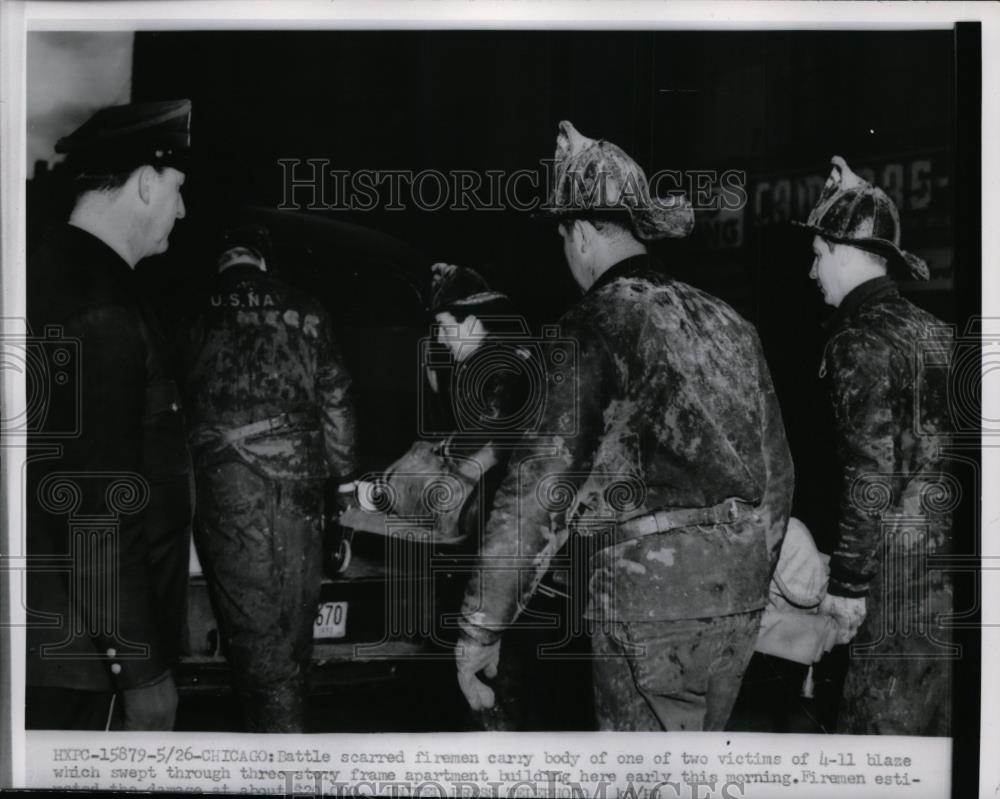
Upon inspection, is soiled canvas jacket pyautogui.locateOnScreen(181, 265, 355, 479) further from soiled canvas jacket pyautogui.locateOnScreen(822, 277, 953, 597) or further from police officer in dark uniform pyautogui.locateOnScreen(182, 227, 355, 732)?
soiled canvas jacket pyautogui.locateOnScreen(822, 277, 953, 597)

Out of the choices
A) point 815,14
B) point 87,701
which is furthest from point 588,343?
point 87,701

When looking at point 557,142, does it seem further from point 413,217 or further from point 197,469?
point 197,469

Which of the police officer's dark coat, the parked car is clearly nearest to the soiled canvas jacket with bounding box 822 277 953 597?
the parked car

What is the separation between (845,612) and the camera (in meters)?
4.02

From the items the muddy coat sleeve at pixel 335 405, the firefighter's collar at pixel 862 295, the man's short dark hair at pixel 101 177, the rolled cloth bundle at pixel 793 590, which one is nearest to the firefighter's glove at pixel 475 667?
the muddy coat sleeve at pixel 335 405

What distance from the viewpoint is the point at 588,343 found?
396 cm

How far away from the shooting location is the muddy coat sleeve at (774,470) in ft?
13.1

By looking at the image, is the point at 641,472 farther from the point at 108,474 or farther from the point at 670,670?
the point at 108,474

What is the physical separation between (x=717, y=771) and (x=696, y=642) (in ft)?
1.78

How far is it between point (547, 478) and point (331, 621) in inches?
40.7

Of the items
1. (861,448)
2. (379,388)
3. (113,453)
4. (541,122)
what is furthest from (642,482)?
(113,453)

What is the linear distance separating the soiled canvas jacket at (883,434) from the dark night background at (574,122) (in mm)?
88

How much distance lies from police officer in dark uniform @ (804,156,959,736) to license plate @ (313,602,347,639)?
193 centimetres

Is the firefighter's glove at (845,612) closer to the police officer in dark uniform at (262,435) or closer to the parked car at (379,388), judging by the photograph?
the parked car at (379,388)
